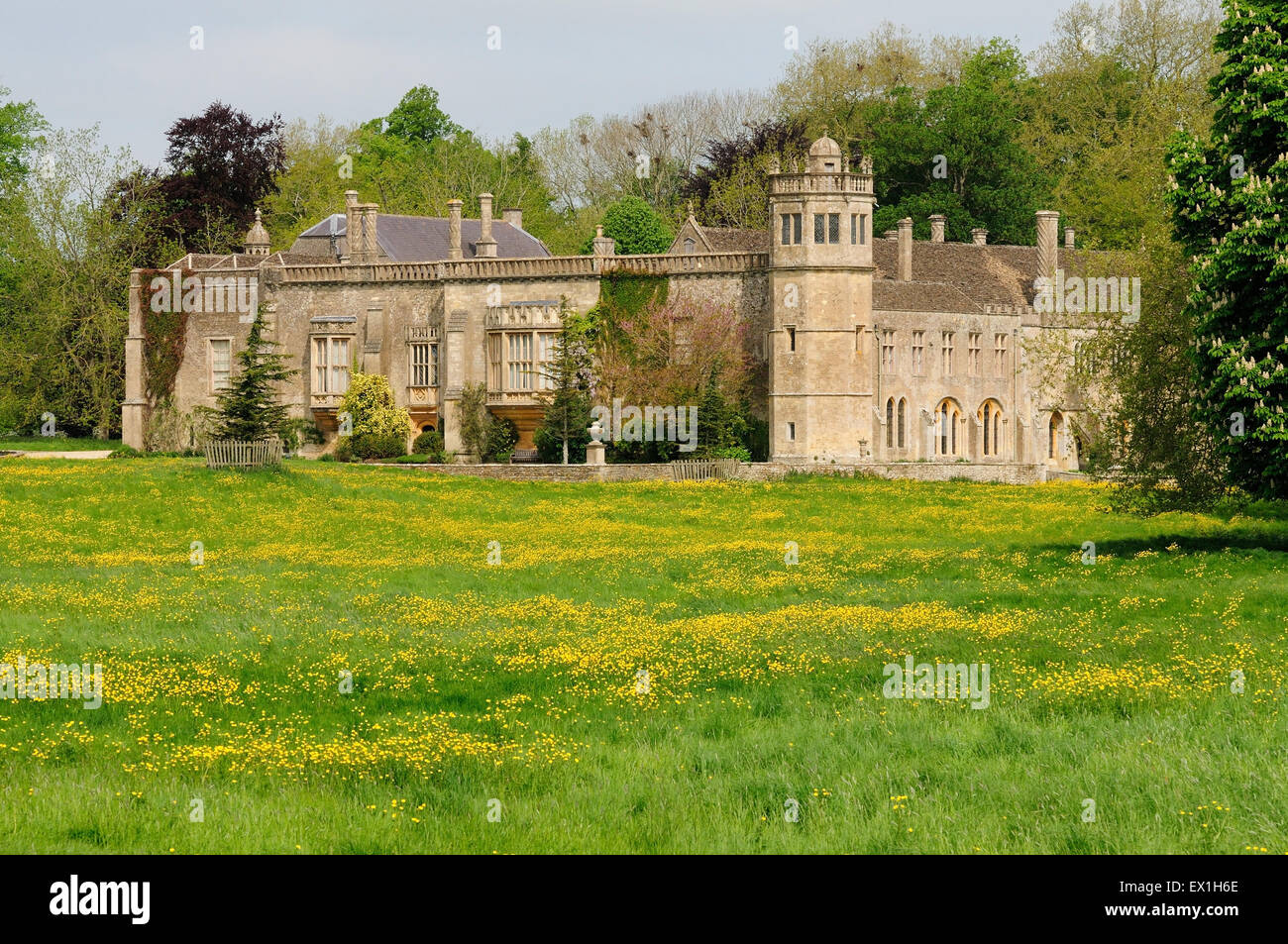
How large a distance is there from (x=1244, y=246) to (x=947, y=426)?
121 ft

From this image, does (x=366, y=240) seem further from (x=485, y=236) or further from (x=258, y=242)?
(x=485, y=236)

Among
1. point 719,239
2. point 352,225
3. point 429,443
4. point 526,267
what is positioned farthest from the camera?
point 352,225

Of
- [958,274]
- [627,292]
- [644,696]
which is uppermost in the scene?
[958,274]

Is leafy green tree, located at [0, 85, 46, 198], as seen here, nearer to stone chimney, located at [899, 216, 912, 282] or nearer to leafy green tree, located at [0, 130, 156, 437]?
leafy green tree, located at [0, 130, 156, 437]

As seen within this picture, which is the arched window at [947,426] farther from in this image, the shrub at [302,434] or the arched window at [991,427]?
the shrub at [302,434]

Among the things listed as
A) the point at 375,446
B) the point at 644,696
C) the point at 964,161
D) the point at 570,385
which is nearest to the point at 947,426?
the point at 570,385

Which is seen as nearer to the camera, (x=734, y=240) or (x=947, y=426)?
(x=947, y=426)

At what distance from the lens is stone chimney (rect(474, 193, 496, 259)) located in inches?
2589

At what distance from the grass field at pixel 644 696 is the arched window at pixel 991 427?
97.0 feet

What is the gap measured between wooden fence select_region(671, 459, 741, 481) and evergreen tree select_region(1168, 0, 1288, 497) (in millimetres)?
23915

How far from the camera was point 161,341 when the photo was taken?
6644 cm

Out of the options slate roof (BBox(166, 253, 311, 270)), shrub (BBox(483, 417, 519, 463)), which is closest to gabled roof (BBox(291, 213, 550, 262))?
slate roof (BBox(166, 253, 311, 270))

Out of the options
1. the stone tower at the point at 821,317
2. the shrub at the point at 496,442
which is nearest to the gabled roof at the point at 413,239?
the shrub at the point at 496,442
